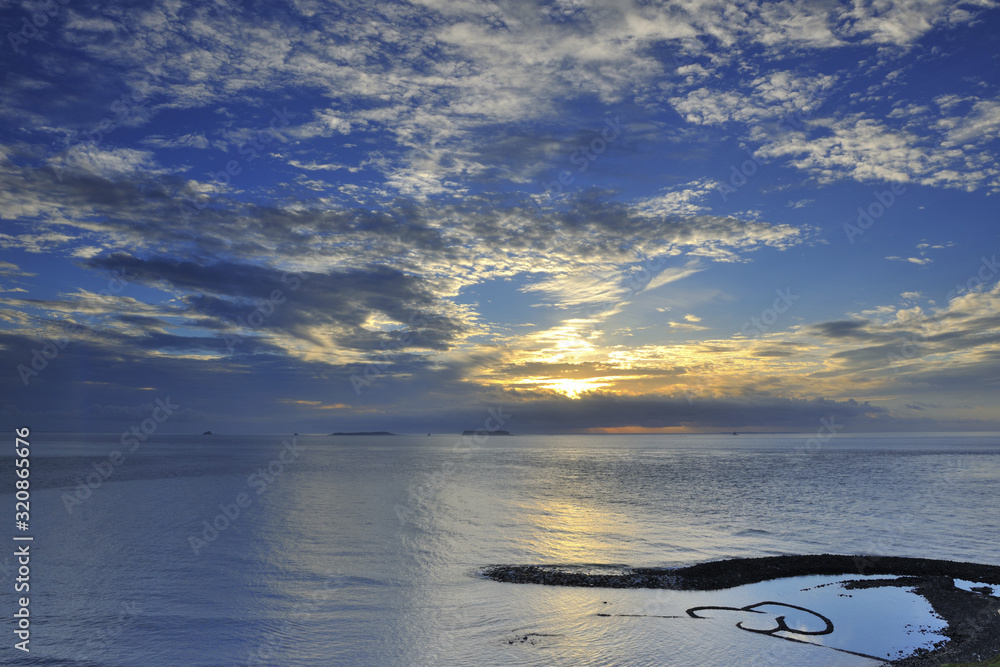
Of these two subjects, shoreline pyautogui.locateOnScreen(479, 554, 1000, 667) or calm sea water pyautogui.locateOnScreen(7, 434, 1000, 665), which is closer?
calm sea water pyautogui.locateOnScreen(7, 434, 1000, 665)

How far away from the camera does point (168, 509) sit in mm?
53250

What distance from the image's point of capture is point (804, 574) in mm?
30609

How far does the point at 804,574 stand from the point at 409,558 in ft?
74.4

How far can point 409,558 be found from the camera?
113ft

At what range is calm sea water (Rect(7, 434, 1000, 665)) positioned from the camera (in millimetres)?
20547

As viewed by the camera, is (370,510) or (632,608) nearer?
(632,608)

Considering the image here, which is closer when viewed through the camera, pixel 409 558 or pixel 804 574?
pixel 804 574

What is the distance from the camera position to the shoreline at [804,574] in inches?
980

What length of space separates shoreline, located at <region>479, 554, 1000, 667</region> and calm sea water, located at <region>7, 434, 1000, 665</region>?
158cm

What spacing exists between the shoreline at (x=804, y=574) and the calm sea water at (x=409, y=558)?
158 centimetres

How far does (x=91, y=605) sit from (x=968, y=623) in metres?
37.4

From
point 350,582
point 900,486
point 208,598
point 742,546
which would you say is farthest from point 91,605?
point 900,486

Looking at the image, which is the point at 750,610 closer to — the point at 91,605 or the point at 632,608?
the point at 632,608

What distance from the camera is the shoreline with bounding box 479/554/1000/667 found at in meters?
24.9
